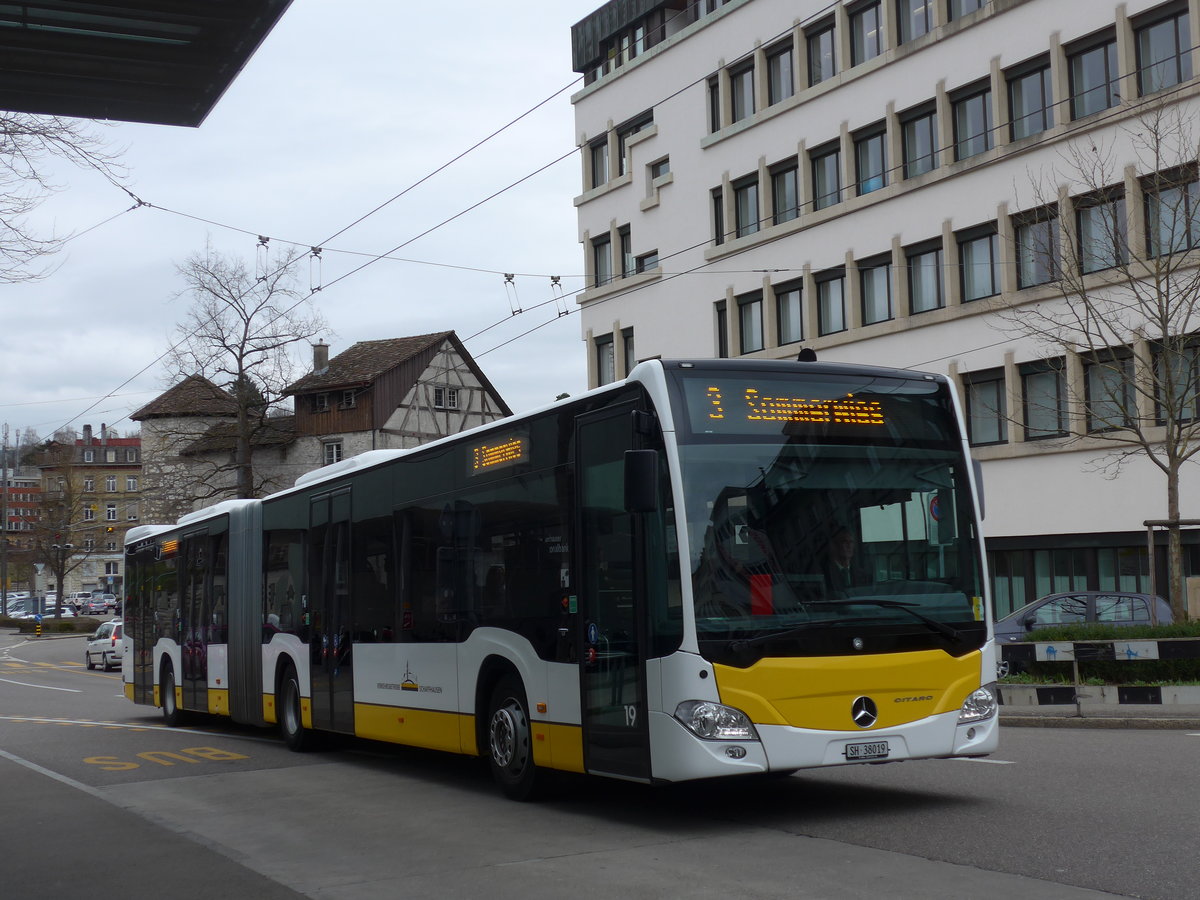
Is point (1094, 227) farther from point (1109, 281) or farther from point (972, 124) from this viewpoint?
point (972, 124)

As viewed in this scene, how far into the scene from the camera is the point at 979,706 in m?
10.2

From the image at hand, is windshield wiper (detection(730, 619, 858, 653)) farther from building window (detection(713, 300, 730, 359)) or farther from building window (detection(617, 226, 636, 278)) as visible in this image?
building window (detection(617, 226, 636, 278))

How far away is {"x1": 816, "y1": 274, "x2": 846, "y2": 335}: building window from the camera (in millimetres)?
37469

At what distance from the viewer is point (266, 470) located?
252 ft

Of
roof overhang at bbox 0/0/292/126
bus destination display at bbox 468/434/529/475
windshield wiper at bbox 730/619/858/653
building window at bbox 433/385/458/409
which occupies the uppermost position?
building window at bbox 433/385/458/409

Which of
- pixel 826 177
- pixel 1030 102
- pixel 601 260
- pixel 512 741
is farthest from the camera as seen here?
pixel 601 260

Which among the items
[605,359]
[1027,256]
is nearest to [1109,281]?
[1027,256]

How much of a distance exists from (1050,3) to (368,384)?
45.6 meters

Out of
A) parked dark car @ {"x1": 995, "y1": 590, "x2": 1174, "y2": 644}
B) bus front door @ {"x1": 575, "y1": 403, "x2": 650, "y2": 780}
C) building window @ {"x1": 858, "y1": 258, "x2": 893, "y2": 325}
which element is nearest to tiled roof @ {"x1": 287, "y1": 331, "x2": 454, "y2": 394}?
building window @ {"x1": 858, "y1": 258, "x2": 893, "y2": 325}

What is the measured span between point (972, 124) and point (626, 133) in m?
14.9

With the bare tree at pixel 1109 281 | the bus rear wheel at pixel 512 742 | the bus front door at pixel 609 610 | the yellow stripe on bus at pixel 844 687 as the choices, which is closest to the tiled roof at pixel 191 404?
the bare tree at pixel 1109 281

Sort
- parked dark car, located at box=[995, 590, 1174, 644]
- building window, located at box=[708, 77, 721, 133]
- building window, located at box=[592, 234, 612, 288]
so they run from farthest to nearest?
building window, located at box=[592, 234, 612, 288], building window, located at box=[708, 77, 721, 133], parked dark car, located at box=[995, 590, 1174, 644]

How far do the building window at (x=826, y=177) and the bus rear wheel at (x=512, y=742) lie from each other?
27496 millimetres

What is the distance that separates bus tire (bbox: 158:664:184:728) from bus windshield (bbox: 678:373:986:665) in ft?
48.5
